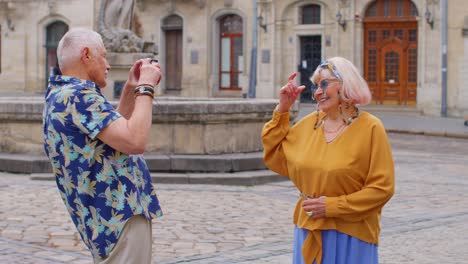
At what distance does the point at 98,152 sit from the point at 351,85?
1278 millimetres

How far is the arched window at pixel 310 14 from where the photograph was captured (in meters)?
35.6

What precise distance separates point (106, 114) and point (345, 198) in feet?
4.01

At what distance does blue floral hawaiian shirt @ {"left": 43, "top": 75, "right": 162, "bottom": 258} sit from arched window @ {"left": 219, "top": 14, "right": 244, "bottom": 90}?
3405cm

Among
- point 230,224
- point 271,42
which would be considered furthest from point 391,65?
point 230,224

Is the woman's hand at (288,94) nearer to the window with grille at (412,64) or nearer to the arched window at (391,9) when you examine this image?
the arched window at (391,9)

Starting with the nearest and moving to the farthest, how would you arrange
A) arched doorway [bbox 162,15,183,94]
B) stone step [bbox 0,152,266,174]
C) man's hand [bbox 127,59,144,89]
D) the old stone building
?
man's hand [bbox 127,59,144,89] → stone step [bbox 0,152,266,174] → the old stone building → arched doorway [bbox 162,15,183,94]

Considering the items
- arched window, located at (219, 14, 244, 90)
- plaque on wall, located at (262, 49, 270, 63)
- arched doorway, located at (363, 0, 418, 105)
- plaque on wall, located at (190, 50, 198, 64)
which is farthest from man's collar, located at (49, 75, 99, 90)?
plaque on wall, located at (190, 50, 198, 64)

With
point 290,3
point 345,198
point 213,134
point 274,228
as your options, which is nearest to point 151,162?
point 213,134

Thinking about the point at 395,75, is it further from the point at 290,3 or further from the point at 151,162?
the point at 151,162

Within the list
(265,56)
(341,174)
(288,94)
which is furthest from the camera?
(265,56)

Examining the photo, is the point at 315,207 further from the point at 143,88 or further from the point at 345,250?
the point at 143,88

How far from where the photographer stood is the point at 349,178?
4559 millimetres

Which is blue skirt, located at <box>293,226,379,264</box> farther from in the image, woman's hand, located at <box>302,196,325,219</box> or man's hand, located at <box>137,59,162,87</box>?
man's hand, located at <box>137,59,162,87</box>

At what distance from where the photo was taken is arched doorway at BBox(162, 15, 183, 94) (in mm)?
39969
